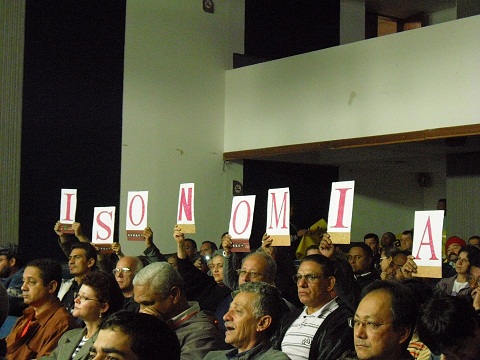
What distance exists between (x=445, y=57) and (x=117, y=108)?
4.11 m

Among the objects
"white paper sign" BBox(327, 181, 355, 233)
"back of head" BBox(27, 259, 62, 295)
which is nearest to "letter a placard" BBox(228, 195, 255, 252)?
"white paper sign" BBox(327, 181, 355, 233)

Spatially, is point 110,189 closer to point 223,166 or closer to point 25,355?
point 223,166

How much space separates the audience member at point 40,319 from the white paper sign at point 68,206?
2200 millimetres

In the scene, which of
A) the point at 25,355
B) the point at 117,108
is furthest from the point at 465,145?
the point at 25,355

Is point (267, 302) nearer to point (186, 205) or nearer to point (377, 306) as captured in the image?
point (377, 306)

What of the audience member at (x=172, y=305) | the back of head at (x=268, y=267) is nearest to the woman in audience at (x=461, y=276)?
the back of head at (x=268, y=267)

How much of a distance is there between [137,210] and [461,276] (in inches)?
94.3

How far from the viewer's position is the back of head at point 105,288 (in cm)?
379

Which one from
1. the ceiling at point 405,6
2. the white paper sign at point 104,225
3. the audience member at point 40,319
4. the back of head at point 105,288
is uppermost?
the ceiling at point 405,6

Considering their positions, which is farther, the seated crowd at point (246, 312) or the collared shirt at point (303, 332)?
the collared shirt at point (303, 332)

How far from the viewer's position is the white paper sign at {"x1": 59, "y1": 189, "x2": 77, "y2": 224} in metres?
6.75

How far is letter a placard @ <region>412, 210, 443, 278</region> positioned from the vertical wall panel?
5.53 meters

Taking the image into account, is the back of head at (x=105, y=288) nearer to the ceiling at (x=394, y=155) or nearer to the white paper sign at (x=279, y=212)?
the white paper sign at (x=279, y=212)

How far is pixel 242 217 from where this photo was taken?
17.7ft
